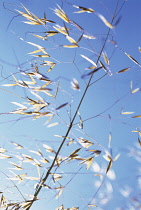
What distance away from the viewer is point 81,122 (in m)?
1.73

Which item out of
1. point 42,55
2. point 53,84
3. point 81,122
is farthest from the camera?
point 42,55

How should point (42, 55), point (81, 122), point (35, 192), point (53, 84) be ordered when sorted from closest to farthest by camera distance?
point (35, 192), point (81, 122), point (53, 84), point (42, 55)

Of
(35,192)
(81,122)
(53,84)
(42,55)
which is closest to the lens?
(35,192)

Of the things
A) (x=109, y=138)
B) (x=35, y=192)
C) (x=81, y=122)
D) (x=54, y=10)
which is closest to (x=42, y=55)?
(x=54, y=10)

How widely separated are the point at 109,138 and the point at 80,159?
0.23m

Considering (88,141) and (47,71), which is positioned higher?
(47,71)

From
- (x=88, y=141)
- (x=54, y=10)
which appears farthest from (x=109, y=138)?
(x=54, y=10)

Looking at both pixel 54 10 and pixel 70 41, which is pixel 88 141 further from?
pixel 54 10

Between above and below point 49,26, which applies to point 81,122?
below

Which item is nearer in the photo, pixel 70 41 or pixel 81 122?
pixel 81 122

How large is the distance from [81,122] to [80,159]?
0.25 metres

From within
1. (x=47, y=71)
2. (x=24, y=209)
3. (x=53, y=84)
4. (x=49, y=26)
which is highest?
(x=49, y=26)

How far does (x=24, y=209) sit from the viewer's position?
1616 millimetres

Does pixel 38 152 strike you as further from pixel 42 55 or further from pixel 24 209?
pixel 42 55
